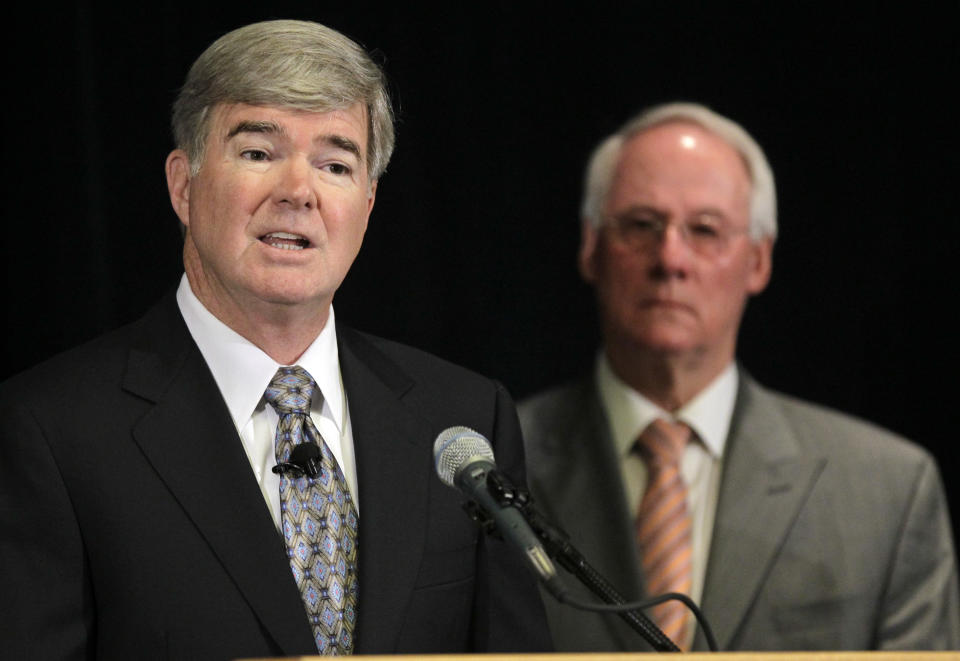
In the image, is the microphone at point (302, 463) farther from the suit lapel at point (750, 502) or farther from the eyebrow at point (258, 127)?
the suit lapel at point (750, 502)

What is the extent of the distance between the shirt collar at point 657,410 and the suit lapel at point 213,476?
4.04 feet

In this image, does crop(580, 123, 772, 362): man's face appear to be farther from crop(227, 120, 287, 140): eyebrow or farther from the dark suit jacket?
crop(227, 120, 287, 140): eyebrow

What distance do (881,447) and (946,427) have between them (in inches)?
10.9

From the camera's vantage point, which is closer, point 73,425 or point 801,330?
point 73,425

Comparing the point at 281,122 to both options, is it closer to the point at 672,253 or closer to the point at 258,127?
the point at 258,127

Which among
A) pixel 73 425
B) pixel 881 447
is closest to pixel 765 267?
pixel 881 447

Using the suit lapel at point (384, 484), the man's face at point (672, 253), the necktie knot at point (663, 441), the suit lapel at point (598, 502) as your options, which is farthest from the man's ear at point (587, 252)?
the suit lapel at point (384, 484)

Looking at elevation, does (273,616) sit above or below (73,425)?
below

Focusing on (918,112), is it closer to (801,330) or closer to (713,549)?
(801,330)

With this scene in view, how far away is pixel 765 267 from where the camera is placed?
3160 millimetres

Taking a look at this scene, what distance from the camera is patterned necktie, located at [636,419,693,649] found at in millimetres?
2889

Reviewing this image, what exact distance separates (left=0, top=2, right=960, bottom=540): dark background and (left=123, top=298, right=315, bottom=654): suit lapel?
766mm

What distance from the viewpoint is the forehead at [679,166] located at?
303 cm

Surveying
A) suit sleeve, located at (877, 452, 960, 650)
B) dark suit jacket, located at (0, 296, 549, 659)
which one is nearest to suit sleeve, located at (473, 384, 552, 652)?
dark suit jacket, located at (0, 296, 549, 659)
